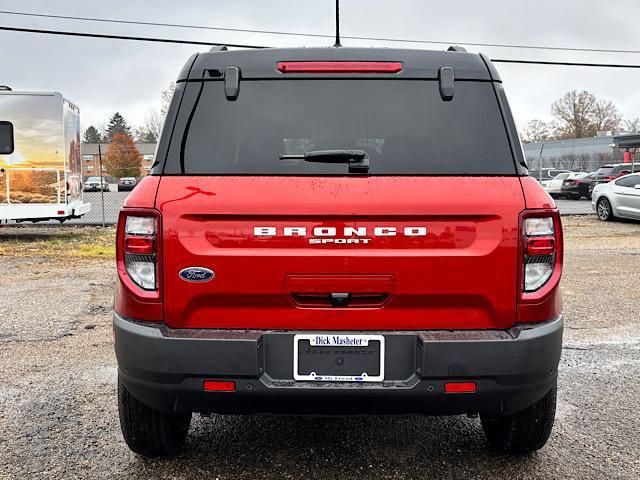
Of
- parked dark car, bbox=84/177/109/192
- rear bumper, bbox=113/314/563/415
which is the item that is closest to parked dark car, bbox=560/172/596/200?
rear bumper, bbox=113/314/563/415

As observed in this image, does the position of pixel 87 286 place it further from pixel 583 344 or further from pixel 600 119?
pixel 600 119

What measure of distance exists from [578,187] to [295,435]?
80.7 feet

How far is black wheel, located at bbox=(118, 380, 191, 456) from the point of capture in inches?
111

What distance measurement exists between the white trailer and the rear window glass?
10.6m

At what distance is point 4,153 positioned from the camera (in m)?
11.9

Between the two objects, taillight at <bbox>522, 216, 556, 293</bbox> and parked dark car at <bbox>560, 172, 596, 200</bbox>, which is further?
parked dark car at <bbox>560, 172, 596, 200</bbox>

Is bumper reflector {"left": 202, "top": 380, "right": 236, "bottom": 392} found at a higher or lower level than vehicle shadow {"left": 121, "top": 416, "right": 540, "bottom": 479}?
higher

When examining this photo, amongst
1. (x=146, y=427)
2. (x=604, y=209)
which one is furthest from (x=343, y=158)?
(x=604, y=209)

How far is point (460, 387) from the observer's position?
2377mm

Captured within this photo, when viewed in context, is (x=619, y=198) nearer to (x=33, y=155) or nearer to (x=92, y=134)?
(x=33, y=155)

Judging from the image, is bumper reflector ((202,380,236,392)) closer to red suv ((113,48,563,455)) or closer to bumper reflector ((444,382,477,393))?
red suv ((113,48,563,455))

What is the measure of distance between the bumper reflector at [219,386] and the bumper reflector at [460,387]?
830 millimetres

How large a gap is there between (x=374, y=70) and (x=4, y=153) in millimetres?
11228

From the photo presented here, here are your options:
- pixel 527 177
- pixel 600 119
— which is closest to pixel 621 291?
pixel 527 177
